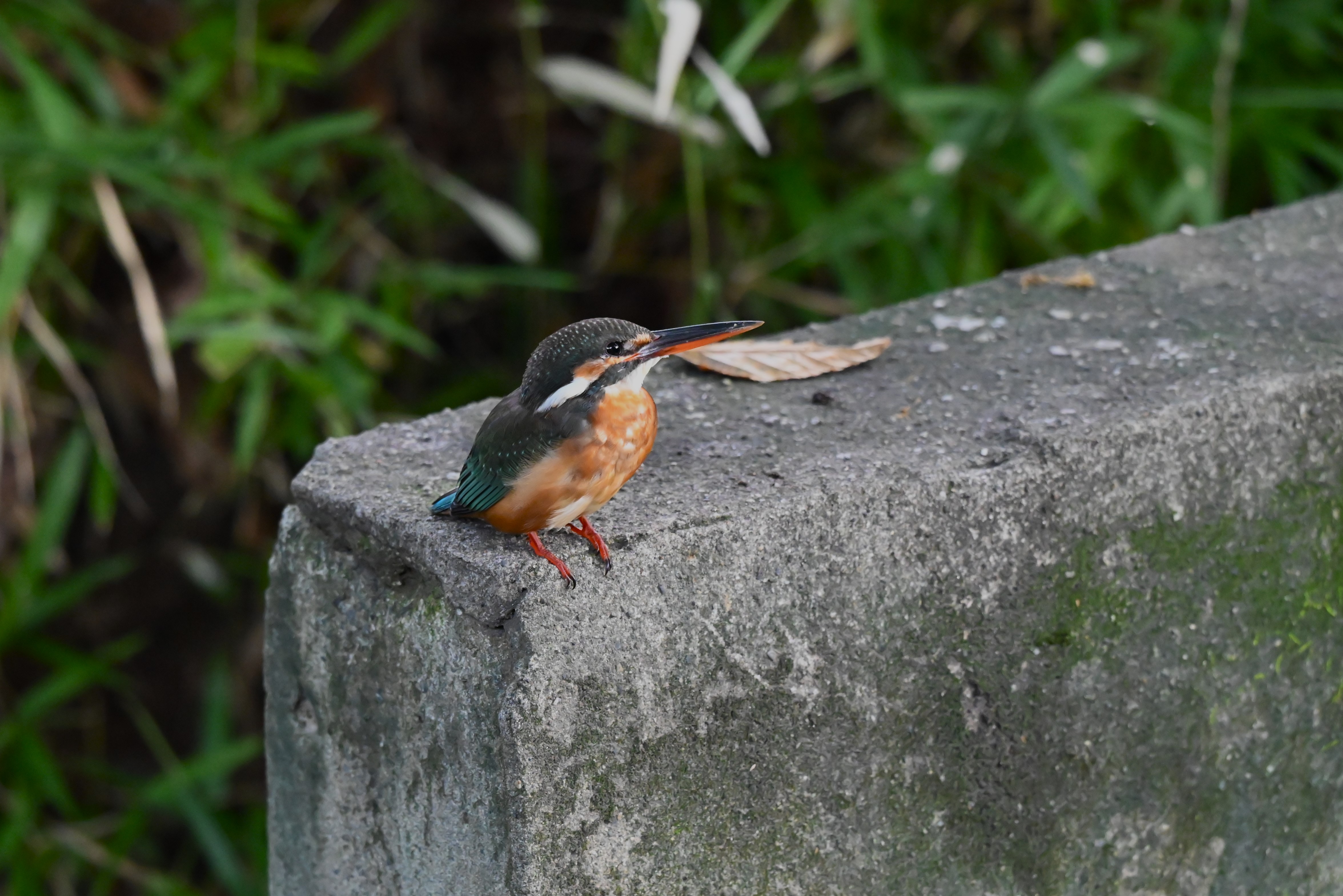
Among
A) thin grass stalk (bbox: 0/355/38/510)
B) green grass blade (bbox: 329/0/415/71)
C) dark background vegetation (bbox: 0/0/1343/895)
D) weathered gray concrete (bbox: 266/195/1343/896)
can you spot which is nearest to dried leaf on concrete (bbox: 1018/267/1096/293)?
weathered gray concrete (bbox: 266/195/1343/896)

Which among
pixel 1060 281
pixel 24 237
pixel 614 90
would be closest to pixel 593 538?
pixel 1060 281

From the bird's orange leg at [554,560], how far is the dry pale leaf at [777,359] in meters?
0.53

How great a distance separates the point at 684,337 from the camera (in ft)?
4.79

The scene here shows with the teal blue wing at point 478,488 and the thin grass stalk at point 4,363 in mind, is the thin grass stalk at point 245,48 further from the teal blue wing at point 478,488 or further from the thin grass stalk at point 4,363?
the teal blue wing at point 478,488

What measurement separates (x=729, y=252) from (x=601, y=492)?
6.94 ft

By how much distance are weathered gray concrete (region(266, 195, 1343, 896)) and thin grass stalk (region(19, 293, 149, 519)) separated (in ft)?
4.46

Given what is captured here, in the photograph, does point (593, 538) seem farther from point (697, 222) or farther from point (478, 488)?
point (697, 222)

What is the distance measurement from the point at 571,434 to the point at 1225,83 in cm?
210

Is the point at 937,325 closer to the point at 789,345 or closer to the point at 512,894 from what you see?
the point at 789,345

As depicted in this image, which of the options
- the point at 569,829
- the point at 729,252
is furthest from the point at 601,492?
the point at 729,252

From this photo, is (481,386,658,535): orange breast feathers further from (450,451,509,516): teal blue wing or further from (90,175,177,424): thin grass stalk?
(90,175,177,424): thin grass stalk

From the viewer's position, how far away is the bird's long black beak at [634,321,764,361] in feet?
4.76

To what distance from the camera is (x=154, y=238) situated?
3238 millimetres

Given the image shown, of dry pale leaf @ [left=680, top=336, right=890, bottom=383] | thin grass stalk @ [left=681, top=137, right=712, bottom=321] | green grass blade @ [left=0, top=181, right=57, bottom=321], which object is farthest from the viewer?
thin grass stalk @ [left=681, top=137, right=712, bottom=321]
